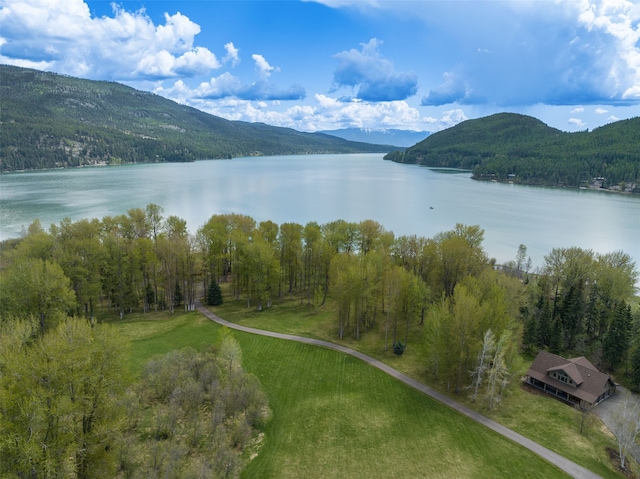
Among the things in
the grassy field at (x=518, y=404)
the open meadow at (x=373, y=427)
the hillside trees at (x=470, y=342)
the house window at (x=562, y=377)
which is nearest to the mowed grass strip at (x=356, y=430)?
the open meadow at (x=373, y=427)

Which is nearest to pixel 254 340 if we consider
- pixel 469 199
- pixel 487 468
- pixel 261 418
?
Result: pixel 261 418

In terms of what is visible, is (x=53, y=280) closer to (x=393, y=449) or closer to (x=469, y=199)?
(x=393, y=449)

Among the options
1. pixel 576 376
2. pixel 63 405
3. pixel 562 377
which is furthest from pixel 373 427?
pixel 63 405

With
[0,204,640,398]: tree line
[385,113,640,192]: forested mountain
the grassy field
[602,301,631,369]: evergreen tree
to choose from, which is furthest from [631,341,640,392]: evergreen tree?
[385,113,640,192]: forested mountain

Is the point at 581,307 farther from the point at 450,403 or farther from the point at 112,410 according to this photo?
the point at 112,410

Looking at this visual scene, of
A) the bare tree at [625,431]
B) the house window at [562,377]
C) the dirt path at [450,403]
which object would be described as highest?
the bare tree at [625,431]

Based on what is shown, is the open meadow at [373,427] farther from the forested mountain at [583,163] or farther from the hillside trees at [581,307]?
the forested mountain at [583,163]
